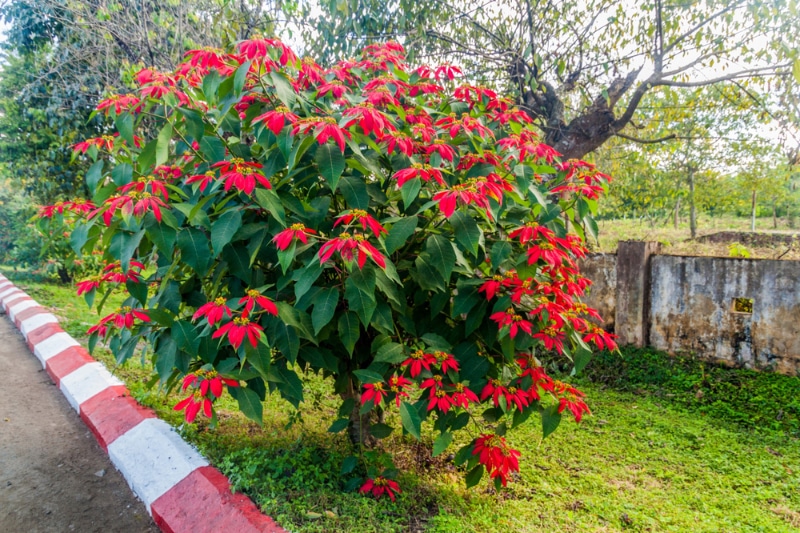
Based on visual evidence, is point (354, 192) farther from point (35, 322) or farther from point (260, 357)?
point (35, 322)

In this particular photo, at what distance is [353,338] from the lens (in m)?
2.04

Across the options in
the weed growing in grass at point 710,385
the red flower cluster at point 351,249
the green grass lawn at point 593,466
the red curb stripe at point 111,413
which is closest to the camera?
the red flower cluster at point 351,249

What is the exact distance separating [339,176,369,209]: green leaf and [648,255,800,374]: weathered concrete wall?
3.35 metres

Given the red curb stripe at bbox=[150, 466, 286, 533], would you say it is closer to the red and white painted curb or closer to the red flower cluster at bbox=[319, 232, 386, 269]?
the red and white painted curb

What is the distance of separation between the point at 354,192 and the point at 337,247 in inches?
17.0

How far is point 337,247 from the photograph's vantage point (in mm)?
1707

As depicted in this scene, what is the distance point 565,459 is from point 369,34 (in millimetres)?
3874

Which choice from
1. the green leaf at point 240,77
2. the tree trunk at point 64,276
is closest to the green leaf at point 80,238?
the green leaf at point 240,77

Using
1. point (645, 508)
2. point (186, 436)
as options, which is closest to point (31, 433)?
point (186, 436)

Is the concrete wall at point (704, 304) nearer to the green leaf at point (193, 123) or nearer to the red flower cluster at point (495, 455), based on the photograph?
the red flower cluster at point (495, 455)

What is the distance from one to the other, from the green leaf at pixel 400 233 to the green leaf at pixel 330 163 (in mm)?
272

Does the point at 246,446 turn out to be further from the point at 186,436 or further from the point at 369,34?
the point at 369,34

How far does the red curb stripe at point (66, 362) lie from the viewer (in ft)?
12.9

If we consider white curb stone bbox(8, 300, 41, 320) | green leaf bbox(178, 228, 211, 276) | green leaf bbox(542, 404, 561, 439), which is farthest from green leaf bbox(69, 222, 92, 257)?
white curb stone bbox(8, 300, 41, 320)
